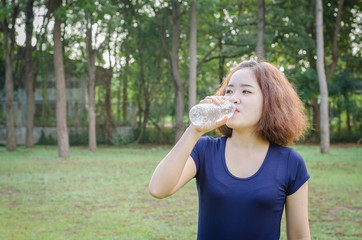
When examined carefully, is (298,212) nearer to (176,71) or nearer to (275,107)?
(275,107)

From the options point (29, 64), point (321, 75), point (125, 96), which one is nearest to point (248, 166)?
point (321, 75)

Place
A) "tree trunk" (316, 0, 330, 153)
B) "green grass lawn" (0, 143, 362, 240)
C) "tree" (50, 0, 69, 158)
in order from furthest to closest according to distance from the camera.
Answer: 1. "tree trunk" (316, 0, 330, 153)
2. "tree" (50, 0, 69, 158)
3. "green grass lawn" (0, 143, 362, 240)

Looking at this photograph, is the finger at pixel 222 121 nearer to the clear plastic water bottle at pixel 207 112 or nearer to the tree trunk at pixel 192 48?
the clear plastic water bottle at pixel 207 112

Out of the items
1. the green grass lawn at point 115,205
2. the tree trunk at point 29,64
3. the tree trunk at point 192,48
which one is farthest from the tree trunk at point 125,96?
the green grass lawn at point 115,205

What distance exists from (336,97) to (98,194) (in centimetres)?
1741

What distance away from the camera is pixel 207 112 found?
1.89 m

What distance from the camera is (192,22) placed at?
17422 mm

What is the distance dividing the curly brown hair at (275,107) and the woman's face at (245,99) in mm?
29

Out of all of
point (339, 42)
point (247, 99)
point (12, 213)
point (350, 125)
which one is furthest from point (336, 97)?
point (247, 99)

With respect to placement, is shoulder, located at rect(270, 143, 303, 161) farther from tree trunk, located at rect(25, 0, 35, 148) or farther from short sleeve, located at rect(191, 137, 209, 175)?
tree trunk, located at rect(25, 0, 35, 148)

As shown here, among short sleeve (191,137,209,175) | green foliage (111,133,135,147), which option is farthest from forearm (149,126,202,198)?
green foliage (111,133,135,147)

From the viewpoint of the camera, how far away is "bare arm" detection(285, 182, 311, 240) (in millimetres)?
1995

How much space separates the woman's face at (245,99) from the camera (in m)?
2.02

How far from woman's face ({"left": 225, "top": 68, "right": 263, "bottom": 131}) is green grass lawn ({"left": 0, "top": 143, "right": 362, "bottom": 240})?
387cm
